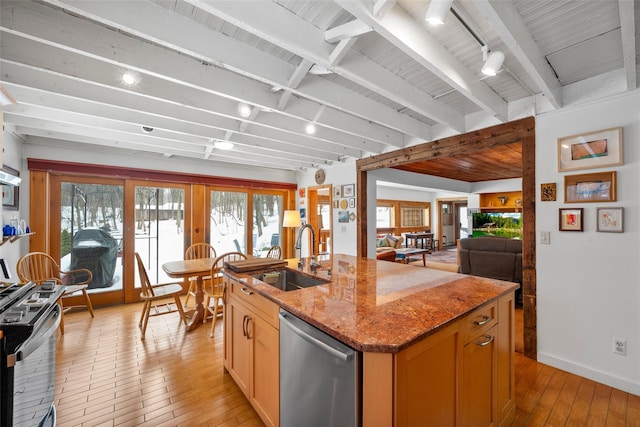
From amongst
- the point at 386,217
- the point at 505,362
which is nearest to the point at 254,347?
the point at 505,362

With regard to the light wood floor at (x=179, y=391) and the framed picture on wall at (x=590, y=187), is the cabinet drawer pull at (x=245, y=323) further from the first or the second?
the framed picture on wall at (x=590, y=187)

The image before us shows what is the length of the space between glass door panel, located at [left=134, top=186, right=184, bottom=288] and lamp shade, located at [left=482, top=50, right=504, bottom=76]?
4533 mm

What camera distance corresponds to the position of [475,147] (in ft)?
9.24

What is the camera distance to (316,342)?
112 centimetres

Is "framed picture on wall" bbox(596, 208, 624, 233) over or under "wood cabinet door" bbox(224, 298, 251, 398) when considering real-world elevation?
over

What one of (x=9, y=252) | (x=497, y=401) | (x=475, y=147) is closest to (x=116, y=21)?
(x=497, y=401)

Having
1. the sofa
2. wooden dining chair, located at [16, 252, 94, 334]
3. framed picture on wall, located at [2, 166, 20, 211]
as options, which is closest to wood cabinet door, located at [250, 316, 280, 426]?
wooden dining chair, located at [16, 252, 94, 334]

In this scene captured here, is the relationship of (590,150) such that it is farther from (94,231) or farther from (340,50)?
(94,231)

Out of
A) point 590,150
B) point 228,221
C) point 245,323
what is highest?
point 590,150

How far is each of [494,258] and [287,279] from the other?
3287 mm

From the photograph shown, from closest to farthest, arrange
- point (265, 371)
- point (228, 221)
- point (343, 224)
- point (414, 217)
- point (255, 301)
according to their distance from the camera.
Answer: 1. point (265, 371)
2. point (255, 301)
3. point (343, 224)
4. point (228, 221)
5. point (414, 217)

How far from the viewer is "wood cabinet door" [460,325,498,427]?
1.26m

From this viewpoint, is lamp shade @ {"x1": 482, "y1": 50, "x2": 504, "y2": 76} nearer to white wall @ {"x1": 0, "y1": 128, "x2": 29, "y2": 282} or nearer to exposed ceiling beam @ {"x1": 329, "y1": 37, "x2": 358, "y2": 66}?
exposed ceiling beam @ {"x1": 329, "y1": 37, "x2": 358, "y2": 66}

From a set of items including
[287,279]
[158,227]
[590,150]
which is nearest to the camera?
[590,150]
